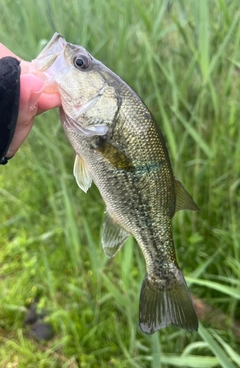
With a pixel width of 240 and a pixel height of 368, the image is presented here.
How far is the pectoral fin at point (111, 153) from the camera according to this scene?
0.93 metres

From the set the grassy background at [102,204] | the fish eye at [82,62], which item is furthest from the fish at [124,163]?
the grassy background at [102,204]

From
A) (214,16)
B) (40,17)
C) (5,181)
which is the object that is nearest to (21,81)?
(40,17)

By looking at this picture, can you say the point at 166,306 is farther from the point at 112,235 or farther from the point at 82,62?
the point at 82,62

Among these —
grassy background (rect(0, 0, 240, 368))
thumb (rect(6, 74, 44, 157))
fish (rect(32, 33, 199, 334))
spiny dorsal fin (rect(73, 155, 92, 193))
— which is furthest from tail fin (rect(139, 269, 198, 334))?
thumb (rect(6, 74, 44, 157))

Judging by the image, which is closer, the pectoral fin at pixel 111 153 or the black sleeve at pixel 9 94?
the black sleeve at pixel 9 94

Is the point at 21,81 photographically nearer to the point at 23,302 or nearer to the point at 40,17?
the point at 40,17

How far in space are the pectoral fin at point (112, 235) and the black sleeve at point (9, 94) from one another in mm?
384

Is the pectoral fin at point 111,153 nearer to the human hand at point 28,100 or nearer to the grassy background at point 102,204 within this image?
the human hand at point 28,100

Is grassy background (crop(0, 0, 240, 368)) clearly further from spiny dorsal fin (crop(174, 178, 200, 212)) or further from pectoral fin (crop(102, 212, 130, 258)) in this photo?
spiny dorsal fin (crop(174, 178, 200, 212))

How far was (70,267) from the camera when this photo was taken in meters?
1.80

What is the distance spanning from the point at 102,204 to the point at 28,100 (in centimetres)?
98

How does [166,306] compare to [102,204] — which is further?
[102,204]

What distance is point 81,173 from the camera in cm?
100

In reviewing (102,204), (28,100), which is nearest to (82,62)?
(28,100)
